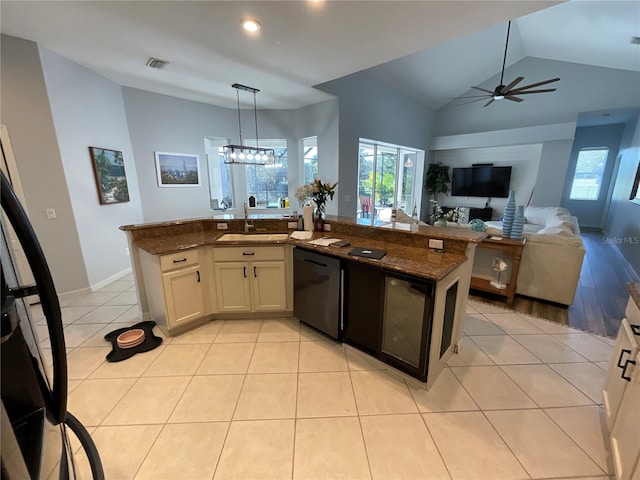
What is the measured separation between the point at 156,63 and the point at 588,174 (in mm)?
11086

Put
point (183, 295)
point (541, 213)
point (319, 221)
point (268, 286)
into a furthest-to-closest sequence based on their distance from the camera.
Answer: point (541, 213), point (319, 221), point (268, 286), point (183, 295)

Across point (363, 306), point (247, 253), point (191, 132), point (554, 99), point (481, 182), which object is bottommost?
point (363, 306)

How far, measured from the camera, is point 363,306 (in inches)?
84.0

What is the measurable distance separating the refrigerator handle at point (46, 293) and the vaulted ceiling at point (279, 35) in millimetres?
2447

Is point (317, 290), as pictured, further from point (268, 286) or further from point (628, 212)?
point (628, 212)

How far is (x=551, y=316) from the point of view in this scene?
291cm

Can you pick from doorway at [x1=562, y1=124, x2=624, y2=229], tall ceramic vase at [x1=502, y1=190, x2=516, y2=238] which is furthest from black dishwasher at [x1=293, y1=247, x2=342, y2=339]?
doorway at [x1=562, y1=124, x2=624, y2=229]

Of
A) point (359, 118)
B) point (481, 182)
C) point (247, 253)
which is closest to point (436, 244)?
point (247, 253)

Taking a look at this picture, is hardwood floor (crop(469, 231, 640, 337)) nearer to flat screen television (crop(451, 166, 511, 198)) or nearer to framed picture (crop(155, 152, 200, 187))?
flat screen television (crop(451, 166, 511, 198))

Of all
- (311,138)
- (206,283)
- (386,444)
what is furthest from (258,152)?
(386,444)

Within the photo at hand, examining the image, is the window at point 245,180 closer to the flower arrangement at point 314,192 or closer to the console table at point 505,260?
the flower arrangement at point 314,192

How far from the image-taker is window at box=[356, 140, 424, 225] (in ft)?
18.9

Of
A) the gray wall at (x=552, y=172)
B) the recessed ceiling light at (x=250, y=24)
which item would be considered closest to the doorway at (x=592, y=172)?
the gray wall at (x=552, y=172)

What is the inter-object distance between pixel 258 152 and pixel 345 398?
3538mm
